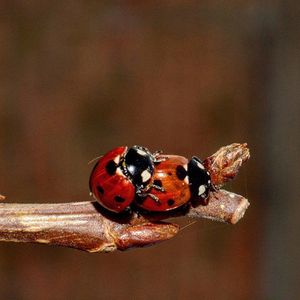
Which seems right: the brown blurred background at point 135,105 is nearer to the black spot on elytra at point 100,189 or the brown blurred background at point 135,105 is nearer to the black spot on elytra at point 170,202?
the black spot on elytra at point 100,189

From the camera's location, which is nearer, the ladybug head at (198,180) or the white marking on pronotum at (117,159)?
the ladybug head at (198,180)

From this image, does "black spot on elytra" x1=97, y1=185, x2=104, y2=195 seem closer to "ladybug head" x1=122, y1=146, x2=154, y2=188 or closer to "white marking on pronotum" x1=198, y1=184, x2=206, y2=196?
"ladybug head" x1=122, y1=146, x2=154, y2=188

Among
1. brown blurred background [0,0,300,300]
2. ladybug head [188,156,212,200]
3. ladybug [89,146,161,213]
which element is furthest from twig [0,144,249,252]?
brown blurred background [0,0,300,300]

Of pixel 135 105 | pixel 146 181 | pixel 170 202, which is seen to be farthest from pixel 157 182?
pixel 135 105

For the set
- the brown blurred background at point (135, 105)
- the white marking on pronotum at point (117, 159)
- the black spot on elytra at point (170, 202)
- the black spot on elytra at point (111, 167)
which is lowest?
the brown blurred background at point (135, 105)

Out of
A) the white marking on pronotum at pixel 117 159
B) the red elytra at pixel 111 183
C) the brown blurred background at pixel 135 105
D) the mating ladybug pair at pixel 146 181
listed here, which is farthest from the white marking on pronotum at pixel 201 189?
the brown blurred background at pixel 135 105

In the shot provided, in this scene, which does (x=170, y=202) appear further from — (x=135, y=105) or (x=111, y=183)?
(x=135, y=105)

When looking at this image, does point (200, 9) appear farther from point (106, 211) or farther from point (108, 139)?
point (106, 211)
